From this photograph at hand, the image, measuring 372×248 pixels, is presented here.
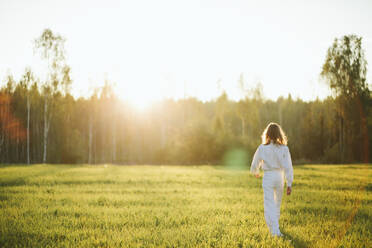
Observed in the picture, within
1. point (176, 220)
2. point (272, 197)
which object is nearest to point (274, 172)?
point (272, 197)

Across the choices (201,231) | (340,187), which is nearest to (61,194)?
(201,231)

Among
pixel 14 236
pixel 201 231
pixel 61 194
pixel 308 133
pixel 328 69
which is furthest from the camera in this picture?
pixel 308 133

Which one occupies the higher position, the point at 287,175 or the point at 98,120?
the point at 98,120

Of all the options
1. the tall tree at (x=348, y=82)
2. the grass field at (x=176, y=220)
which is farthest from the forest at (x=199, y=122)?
the grass field at (x=176, y=220)

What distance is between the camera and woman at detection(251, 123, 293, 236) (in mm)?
6812

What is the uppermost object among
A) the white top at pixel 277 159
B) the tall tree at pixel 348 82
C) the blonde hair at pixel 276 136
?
the tall tree at pixel 348 82

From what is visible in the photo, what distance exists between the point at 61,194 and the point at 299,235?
1054cm

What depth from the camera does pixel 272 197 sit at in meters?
6.90

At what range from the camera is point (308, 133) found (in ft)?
181

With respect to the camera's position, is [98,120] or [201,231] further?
[98,120]

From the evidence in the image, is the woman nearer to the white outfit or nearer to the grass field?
the white outfit

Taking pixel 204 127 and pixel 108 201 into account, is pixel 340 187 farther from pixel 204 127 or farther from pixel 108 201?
pixel 204 127

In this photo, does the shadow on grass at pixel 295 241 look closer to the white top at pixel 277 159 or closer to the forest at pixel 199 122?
the white top at pixel 277 159

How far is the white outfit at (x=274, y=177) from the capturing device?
681 centimetres
